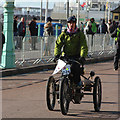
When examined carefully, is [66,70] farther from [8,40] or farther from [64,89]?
[8,40]

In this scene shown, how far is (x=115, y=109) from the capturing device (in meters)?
7.82

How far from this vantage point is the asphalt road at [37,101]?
726cm

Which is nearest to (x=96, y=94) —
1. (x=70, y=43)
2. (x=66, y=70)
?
(x=66, y=70)

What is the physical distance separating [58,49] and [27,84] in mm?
3691

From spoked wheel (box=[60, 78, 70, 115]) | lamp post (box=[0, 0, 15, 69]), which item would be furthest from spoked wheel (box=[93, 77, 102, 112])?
lamp post (box=[0, 0, 15, 69])

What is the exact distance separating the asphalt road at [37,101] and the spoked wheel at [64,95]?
6.0 inches

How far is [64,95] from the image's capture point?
6.98 metres

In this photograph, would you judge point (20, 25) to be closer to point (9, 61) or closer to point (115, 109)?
point (9, 61)

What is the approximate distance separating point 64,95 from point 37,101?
167 centimetres

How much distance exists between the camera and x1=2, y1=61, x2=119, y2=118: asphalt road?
23.8ft

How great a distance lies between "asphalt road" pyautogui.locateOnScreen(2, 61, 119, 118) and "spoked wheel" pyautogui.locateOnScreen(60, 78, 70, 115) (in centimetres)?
15

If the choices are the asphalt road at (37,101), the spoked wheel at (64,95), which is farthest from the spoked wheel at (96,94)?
the spoked wheel at (64,95)

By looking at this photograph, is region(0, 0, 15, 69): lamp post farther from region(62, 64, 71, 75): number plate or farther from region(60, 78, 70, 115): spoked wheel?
region(60, 78, 70, 115): spoked wheel

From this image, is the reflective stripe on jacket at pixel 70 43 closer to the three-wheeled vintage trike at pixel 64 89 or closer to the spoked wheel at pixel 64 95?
the three-wheeled vintage trike at pixel 64 89
